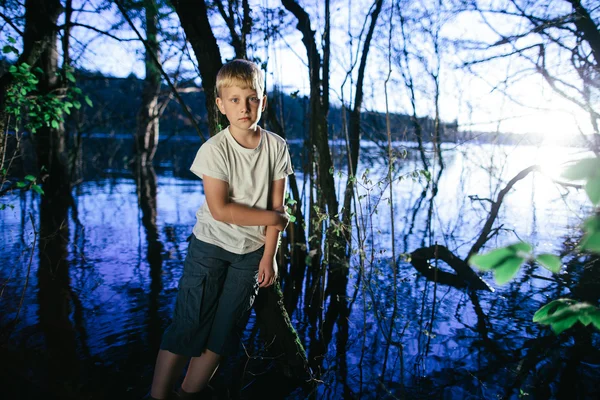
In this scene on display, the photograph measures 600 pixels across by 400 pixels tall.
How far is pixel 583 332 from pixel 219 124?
2.99 meters

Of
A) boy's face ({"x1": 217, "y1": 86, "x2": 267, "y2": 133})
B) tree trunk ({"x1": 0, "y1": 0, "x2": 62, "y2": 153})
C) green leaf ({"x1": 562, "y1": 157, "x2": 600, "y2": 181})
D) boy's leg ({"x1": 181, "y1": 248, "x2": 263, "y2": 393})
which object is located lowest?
boy's leg ({"x1": 181, "y1": 248, "x2": 263, "y2": 393})

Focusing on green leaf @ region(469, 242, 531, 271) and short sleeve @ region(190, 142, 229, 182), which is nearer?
green leaf @ region(469, 242, 531, 271)

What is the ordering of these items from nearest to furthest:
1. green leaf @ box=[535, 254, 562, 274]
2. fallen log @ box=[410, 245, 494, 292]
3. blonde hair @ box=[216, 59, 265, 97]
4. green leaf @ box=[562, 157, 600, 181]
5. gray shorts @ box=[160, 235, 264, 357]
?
green leaf @ box=[562, 157, 600, 181]
green leaf @ box=[535, 254, 562, 274]
blonde hair @ box=[216, 59, 265, 97]
gray shorts @ box=[160, 235, 264, 357]
fallen log @ box=[410, 245, 494, 292]

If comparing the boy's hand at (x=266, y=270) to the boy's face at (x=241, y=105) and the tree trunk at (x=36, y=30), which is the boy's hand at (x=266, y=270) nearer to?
the boy's face at (x=241, y=105)

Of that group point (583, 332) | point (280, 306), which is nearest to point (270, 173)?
point (280, 306)

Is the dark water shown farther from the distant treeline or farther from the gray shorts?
the distant treeline

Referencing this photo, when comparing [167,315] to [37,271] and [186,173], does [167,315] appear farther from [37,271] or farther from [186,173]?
[186,173]

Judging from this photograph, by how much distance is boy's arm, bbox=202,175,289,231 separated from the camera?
163 cm

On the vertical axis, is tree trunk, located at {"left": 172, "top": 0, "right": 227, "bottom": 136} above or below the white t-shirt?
above

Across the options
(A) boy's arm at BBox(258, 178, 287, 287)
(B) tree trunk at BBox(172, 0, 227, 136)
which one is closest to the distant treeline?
(B) tree trunk at BBox(172, 0, 227, 136)

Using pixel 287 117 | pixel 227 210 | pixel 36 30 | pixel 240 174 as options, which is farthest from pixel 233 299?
pixel 36 30

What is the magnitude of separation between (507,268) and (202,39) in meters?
2.20

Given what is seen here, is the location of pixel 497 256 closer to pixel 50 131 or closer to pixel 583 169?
pixel 583 169

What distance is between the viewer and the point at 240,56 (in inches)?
124
